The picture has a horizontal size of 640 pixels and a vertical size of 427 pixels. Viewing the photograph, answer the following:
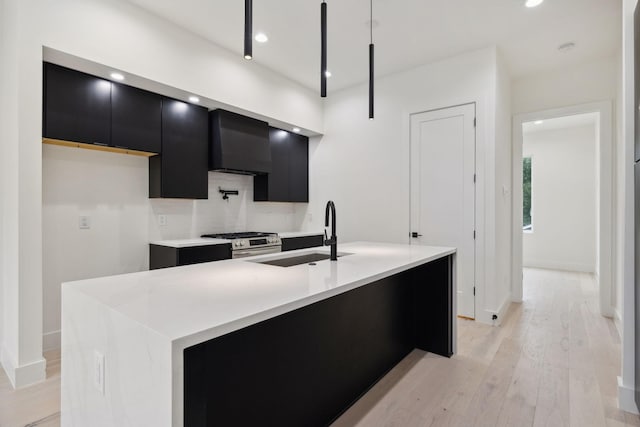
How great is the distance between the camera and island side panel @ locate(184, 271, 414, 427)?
1.26 meters

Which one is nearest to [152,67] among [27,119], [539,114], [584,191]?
[27,119]

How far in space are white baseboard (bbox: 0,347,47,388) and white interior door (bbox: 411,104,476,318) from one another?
11.5ft

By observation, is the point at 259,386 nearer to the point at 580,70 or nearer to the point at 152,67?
the point at 152,67

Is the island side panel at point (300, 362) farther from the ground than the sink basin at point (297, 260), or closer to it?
closer to it

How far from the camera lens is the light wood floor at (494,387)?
1.87 meters

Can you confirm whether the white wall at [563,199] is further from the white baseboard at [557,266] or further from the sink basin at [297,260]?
the sink basin at [297,260]

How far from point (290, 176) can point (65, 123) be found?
260cm

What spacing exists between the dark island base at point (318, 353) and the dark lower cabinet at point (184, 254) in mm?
1744

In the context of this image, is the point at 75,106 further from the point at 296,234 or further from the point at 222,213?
the point at 296,234

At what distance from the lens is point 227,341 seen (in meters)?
1.31

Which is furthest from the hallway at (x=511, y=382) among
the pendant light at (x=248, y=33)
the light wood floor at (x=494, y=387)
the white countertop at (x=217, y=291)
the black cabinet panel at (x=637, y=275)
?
the pendant light at (x=248, y=33)

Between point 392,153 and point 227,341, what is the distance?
10.9ft

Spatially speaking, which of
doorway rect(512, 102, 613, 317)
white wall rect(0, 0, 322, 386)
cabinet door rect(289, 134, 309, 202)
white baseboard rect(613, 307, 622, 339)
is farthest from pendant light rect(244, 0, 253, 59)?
white baseboard rect(613, 307, 622, 339)

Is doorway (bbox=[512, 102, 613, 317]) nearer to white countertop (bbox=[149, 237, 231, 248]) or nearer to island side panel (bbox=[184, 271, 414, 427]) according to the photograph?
island side panel (bbox=[184, 271, 414, 427])
